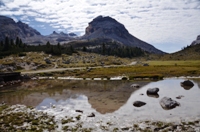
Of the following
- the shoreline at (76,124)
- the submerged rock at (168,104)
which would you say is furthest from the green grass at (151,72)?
the shoreline at (76,124)

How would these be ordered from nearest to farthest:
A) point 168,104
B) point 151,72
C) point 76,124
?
1. point 76,124
2. point 168,104
3. point 151,72

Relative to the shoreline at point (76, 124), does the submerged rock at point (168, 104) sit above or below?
above

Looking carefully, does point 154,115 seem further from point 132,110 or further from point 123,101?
point 123,101

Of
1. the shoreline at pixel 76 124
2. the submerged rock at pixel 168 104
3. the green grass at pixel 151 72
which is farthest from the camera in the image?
the green grass at pixel 151 72

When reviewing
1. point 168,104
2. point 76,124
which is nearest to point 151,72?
point 168,104

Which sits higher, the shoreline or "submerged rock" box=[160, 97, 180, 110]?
"submerged rock" box=[160, 97, 180, 110]

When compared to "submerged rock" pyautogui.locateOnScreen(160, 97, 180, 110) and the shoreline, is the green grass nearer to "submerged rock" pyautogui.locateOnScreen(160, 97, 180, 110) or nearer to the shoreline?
"submerged rock" pyautogui.locateOnScreen(160, 97, 180, 110)

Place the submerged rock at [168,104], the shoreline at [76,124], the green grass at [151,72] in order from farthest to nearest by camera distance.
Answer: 1. the green grass at [151,72]
2. the submerged rock at [168,104]
3. the shoreline at [76,124]

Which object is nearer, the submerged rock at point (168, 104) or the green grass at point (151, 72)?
the submerged rock at point (168, 104)

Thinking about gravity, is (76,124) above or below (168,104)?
below

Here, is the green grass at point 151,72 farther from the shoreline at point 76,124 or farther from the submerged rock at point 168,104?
the shoreline at point 76,124

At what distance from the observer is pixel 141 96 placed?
43812mm

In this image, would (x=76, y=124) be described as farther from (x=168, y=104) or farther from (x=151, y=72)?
(x=151, y=72)

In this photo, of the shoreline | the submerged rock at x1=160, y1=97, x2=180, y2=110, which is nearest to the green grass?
the submerged rock at x1=160, y1=97, x2=180, y2=110
